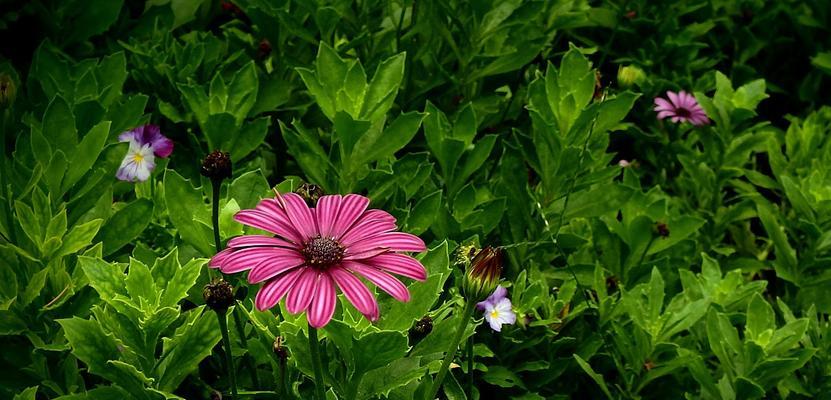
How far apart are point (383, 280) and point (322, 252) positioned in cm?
11

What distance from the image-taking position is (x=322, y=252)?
4.11 feet

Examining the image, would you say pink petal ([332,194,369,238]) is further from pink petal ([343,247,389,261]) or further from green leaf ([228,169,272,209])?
green leaf ([228,169,272,209])

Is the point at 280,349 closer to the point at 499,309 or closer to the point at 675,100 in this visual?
the point at 499,309

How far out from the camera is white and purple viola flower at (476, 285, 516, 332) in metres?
1.87

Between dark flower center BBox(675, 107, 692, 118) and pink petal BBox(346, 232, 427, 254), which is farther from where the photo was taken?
dark flower center BBox(675, 107, 692, 118)

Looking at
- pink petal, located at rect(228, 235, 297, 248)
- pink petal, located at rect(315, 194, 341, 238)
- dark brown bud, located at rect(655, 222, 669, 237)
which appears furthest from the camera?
dark brown bud, located at rect(655, 222, 669, 237)

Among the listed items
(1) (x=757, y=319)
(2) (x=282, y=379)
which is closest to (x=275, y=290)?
(2) (x=282, y=379)

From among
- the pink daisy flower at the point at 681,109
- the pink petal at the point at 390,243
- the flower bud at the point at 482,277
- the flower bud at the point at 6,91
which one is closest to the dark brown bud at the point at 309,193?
the pink petal at the point at 390,243

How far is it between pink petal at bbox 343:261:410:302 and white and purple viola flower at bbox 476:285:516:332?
0.65 m

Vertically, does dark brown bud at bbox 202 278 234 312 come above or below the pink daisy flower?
above

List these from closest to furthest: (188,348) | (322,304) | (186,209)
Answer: (322,304), (188,348), (186,209)

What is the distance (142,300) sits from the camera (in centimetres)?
140

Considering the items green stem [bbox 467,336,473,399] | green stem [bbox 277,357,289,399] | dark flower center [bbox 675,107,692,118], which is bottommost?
green stem [bbox 467,336,473,399]

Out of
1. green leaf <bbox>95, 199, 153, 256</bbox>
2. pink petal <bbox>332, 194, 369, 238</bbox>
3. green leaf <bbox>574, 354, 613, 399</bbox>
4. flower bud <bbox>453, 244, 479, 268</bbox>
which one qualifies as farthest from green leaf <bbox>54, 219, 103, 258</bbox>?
green leaf <bbox>574, 354, 613, 399</bbox>
